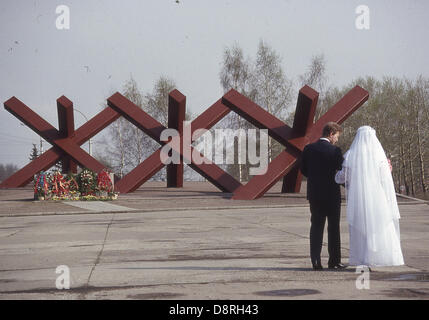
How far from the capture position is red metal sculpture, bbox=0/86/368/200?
80.7 feet

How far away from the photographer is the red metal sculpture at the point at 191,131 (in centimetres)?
2461

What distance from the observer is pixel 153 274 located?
7.48 metres

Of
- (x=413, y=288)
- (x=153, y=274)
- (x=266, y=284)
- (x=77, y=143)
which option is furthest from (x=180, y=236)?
(x=77, y=143)

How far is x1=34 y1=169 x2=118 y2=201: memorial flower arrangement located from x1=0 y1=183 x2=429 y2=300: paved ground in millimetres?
7796

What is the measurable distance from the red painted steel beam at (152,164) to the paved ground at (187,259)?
32.0ft

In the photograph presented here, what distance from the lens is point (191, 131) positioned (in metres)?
27.6

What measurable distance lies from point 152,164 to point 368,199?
20.8 metres

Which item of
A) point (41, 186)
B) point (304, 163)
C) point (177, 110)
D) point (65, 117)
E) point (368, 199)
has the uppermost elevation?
point (65, 117)

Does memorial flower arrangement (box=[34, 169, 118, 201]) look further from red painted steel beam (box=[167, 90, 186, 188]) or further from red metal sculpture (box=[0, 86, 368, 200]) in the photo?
red painted steel beam (box=[167, 90, 186, 188])

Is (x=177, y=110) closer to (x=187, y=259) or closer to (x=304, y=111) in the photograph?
(x=304, y=111)

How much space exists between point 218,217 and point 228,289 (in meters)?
10.5

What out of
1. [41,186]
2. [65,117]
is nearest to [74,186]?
[41,186]

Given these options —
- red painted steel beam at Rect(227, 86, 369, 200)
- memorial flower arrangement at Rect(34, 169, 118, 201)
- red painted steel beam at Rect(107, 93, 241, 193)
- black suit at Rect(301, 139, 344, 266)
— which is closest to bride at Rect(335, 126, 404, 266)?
black suit at Rect(301, 139, 344, 266)

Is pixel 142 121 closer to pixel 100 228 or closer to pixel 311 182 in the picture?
pixel 100 228
